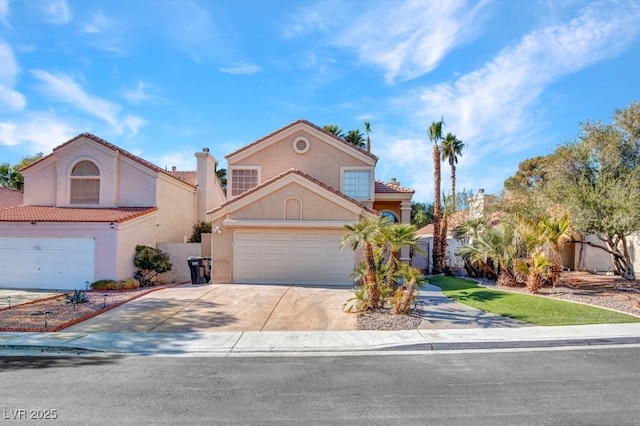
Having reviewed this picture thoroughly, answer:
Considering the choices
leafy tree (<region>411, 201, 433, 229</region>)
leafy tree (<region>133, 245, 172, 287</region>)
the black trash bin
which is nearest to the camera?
the black trash bin

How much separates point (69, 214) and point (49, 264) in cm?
236

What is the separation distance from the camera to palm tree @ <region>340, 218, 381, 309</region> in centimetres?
1105

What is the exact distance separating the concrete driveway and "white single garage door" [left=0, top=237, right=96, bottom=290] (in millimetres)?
4275

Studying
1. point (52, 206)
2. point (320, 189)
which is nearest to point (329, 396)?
point (320, 189)

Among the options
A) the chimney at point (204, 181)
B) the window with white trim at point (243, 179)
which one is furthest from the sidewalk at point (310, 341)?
the chimney at point (204, 181)

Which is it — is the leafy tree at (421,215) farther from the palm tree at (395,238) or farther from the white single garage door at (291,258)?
the palm tree at (395,238)

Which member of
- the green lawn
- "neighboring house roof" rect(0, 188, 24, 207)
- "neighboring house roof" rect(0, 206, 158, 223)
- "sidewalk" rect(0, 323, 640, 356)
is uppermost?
"neighboring house roof" rect(0, 188, 24, 207)

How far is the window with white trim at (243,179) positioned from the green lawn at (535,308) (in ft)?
37.4

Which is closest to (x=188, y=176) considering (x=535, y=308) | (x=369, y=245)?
(x=369, y=245)

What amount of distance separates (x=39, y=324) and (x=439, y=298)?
12.2 metres

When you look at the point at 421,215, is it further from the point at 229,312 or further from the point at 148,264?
the point at 229,312

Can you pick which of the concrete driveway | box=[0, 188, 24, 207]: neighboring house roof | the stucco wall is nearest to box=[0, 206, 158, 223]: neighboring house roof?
the stucco wall

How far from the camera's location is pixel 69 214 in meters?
17.6

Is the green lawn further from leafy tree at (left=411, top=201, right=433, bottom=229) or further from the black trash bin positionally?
leafy tree at (left=411, top=201, right=433, bottom=229)
